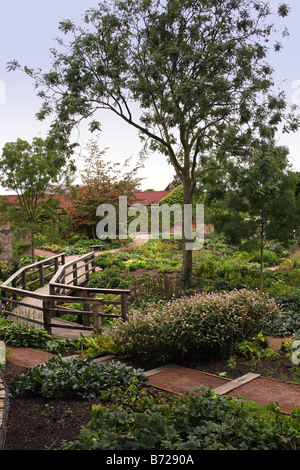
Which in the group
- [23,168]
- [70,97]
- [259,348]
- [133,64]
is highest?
[133,64]

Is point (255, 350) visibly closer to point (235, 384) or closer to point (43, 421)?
point (235, 384)

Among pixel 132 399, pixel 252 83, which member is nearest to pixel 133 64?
pixel 252 83

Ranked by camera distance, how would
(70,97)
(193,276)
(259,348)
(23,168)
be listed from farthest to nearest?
(23,168)
(193,276)
(70,97)
(259,348)

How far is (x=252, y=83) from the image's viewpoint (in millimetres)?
13031

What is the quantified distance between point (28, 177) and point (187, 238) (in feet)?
23.0

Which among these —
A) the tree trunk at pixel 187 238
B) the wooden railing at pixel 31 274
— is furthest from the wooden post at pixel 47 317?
the tree trunk at pixel 187 238

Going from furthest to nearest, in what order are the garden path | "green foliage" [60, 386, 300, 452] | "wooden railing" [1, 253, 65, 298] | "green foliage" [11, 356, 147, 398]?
1. "wooden railing" [1, 253, 65, 298]
2. the garden path
3. "green foliage" [11, 356, 147, 398]
4. "green foliage" [60, 386, 300, 452]

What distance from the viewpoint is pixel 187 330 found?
608cm

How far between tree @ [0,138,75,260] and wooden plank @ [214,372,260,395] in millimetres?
12407

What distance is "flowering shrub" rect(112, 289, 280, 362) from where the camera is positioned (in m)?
6.13

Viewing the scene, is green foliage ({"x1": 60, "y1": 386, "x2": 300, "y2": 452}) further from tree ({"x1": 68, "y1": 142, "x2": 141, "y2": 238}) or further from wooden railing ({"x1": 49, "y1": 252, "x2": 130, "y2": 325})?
tree ({"x1": 68, "y1": 142, "x2": 141, "y2": 238})

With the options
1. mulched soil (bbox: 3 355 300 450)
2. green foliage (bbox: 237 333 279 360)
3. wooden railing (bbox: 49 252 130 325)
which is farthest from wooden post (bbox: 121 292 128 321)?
mulched soil (bbox: 3 355 300 450)
